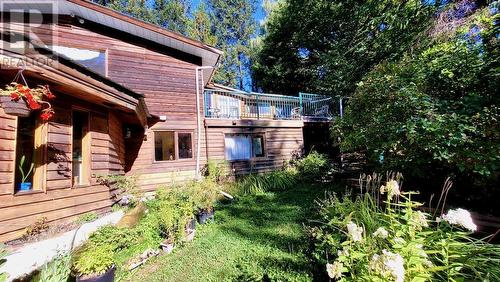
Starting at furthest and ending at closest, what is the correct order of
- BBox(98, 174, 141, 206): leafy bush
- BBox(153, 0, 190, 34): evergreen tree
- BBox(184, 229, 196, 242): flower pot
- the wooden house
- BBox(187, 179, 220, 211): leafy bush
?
BBox(153, 0, 190, 34): evergreen tree
BBox(98, 174, 141, 206): leafy bush
BBox(187, 179, 220, 211): leafy bush
BBox(184, 229, 196, 242): flower pot
the wooden house

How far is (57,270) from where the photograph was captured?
2.80 meters

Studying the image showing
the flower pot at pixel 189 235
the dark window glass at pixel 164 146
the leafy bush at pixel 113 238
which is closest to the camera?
the leafy bush at pixel 113 238

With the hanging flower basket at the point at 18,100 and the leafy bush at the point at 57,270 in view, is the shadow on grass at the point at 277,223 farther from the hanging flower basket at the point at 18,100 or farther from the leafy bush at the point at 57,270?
the hanging flower basket at the point at 18,100

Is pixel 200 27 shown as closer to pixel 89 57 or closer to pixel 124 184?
pixel 89 57

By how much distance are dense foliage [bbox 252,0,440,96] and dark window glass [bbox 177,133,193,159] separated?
7630 millimetres

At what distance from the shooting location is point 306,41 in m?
21.7

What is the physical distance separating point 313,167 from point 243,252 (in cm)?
714

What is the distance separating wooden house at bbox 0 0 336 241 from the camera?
3.54 metres

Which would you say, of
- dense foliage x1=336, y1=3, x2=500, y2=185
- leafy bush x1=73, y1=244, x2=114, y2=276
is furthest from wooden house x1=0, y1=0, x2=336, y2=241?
dense foliage x1=336, y1=3, x2=500, y2=185

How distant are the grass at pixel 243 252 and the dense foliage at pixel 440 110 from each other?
2428 millimetres

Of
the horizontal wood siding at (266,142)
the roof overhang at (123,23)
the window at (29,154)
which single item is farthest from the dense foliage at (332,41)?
the window at (29,154)

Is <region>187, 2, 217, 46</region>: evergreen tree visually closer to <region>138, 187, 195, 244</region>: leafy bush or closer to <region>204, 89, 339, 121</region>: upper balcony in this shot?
<region>204, 89, 339, 121</region>: upper balcony

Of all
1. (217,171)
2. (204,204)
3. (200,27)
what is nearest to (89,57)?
(217,171)

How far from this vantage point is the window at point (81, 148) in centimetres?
483
